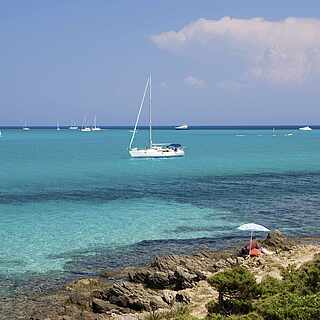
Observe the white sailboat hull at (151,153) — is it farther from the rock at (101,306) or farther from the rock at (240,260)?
the rock at (101,306)

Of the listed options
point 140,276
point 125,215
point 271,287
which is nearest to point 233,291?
point 271,287

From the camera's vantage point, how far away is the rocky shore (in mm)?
21969

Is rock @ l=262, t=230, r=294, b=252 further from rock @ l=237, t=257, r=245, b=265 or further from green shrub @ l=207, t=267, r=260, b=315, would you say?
green shrub @ l=207, t=267, r=260, b=315

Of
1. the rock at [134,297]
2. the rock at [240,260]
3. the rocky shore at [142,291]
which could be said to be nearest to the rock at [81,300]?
the rocky shore at [142,291]

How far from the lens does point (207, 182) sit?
2692 inches

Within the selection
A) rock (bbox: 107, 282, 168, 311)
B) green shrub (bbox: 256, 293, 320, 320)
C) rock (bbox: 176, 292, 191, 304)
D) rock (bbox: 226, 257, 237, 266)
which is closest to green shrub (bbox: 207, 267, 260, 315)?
rock (bbox: 176, 292, 191, 304)

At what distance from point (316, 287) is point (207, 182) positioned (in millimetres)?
49126

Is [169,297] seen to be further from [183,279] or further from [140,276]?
[140,276]

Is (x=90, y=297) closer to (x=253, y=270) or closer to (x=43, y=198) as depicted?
(x=253, y=270)

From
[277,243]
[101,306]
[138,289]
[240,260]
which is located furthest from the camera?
[277,243]

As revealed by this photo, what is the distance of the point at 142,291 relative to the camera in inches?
911

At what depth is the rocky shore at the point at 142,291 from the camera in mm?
21969

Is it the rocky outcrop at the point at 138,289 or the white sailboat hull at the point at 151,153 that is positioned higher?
the white sailboat hull at the point at 151,153

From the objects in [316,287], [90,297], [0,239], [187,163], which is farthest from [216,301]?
[187,163]
